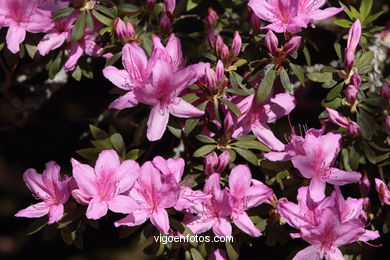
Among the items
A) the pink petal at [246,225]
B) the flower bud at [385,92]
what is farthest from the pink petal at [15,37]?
the flower bud at [385,92]

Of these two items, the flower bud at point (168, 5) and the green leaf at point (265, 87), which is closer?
the green leaf at point (265, 87)

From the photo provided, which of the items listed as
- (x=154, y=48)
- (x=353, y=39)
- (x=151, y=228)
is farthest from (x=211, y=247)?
(x=353, y=39)

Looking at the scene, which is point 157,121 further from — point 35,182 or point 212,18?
point 212,18

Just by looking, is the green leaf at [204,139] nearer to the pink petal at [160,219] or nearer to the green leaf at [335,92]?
the pink petal at [160,219]

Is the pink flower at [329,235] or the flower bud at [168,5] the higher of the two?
the flower bud at [168,5]

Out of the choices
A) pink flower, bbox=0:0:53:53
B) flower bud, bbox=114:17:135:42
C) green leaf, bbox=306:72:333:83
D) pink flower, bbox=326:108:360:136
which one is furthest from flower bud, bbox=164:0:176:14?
pink flower, bbox=326:108:360:136

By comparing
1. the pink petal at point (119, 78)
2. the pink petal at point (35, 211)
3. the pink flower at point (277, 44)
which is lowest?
the pink petal at point (35, 211)
